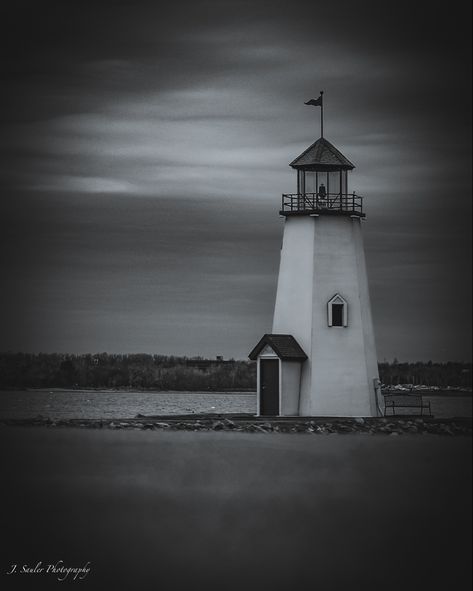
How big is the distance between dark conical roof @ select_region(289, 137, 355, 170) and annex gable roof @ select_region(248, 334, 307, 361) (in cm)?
454

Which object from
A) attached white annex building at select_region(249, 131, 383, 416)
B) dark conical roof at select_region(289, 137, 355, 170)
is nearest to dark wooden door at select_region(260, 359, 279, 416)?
attached white annex building at select_region(249, 131, 383, 416)

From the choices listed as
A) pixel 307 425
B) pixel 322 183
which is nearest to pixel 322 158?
pixel 322 183

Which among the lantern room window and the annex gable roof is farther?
the lantern room window

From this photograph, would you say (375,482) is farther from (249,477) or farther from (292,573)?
(292,573)

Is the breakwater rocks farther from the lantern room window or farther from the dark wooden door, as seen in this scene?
the lantern room window

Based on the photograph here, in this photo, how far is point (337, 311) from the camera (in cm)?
3800

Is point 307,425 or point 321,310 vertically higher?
point 321,310

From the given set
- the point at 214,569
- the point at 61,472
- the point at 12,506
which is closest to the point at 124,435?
the point at 61,472

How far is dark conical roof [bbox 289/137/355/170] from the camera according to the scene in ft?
126

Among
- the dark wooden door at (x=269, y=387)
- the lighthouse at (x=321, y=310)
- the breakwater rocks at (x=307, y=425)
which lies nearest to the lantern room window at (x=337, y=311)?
the lighthouse at (x=321, y=310)

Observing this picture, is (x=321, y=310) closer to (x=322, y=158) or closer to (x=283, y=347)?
(x=283, y=347)

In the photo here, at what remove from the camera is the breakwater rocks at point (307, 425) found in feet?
119

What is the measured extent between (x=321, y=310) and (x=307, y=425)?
346 cm

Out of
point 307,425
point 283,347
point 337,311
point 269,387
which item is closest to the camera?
point 307,425
